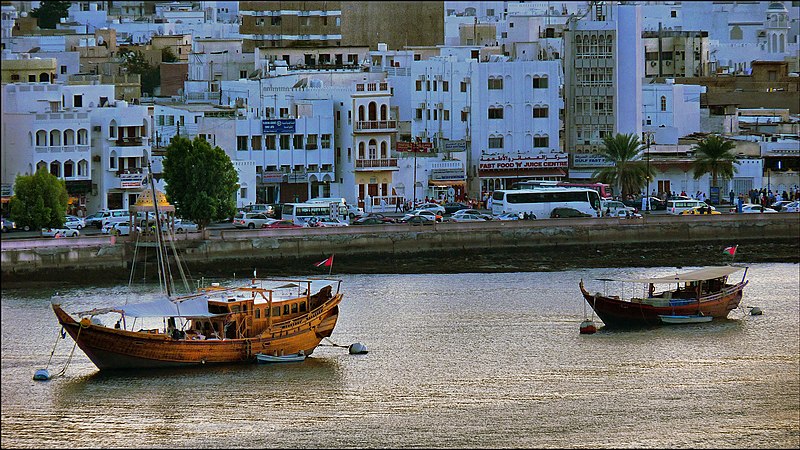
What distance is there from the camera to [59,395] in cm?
3716

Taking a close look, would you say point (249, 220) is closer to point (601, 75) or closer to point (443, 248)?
point (443, 248)

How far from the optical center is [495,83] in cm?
7331

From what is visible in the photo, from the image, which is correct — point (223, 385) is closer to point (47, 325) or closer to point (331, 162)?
point (47, 325)

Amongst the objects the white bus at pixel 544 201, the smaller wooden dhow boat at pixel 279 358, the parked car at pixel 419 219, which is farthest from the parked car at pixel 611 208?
the smaller wooden dhow boat at pixel 279 358

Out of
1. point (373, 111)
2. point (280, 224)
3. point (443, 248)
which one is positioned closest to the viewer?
point (443, 248)

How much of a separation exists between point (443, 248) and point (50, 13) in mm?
56556

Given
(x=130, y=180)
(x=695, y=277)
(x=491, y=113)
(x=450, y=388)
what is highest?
(x=491, y=113)

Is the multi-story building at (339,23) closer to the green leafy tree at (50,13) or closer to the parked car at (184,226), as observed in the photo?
the green leafy tree at (50,13)

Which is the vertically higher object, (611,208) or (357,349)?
(611,208)

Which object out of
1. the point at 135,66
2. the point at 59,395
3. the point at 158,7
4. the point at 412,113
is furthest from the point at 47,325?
the point at 158,7

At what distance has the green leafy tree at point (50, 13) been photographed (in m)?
109

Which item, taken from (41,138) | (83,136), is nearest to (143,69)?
(83,136)

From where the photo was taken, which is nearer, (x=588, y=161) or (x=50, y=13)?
(x=588, y=161)

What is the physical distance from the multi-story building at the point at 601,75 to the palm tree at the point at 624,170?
11.5 feet
